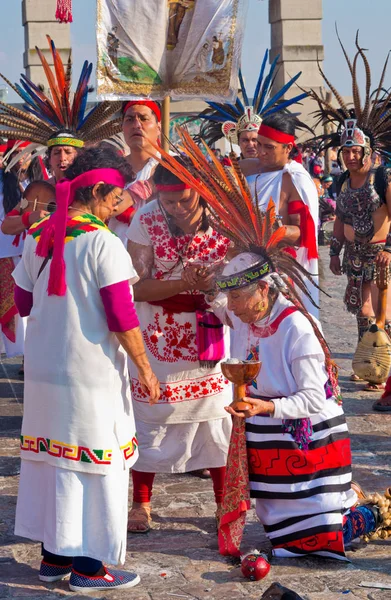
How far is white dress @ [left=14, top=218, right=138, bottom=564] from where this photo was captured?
388 centimetres

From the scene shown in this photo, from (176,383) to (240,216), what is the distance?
0.93m

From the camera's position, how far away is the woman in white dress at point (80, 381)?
12.7 ft

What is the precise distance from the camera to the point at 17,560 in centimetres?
441

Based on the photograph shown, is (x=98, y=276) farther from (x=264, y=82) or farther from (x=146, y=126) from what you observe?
(x=264, y=82)

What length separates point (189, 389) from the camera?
4.75m

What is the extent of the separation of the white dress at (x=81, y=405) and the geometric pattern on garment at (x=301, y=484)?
620mm

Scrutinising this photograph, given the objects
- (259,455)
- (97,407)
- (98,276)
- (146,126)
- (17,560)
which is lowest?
(17,560)

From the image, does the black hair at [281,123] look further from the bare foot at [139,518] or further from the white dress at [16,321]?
the white dress at [16,321]

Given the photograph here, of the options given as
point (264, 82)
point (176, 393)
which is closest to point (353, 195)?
point (264, 82)

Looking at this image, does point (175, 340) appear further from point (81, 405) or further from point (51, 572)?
point (51, 572)

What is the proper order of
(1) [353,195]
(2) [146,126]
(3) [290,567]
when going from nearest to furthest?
(3) [290,567] < (2) [146,126] < (1) [353,195]

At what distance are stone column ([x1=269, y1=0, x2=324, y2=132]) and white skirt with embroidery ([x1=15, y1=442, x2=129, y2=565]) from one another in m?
23.5

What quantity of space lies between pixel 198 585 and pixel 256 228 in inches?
58.9

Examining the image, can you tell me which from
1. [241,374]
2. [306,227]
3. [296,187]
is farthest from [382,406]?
[241,374]
